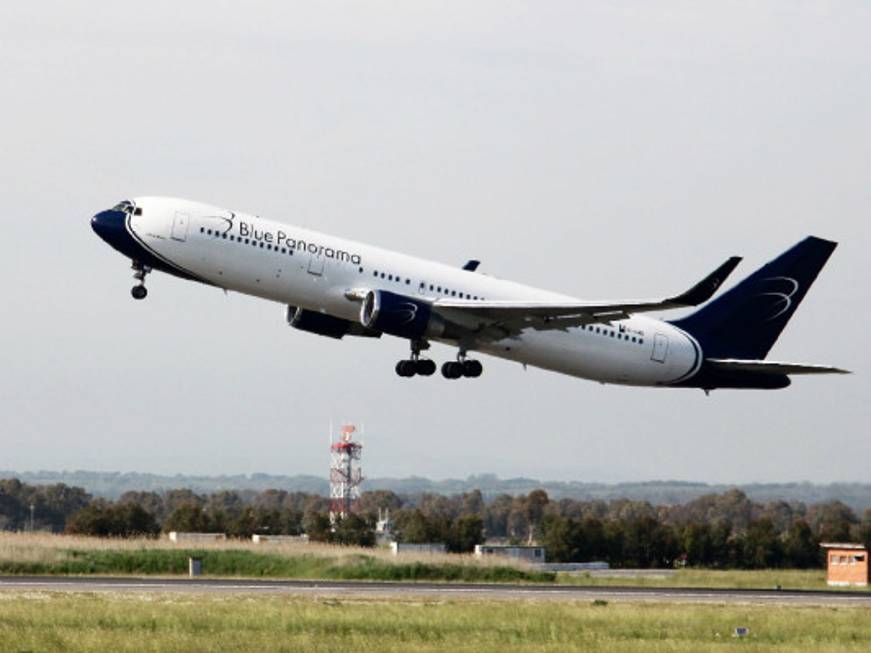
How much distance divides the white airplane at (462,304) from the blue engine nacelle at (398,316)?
0.05 metres

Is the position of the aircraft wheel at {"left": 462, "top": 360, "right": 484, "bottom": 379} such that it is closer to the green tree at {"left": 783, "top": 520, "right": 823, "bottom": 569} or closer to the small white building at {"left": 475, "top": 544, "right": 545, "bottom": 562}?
the small white building at {"left": 475, "top": 544, "right": 545, "bottom": 562}

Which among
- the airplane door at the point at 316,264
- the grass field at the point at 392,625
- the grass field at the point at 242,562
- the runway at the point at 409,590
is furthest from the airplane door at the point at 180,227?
the grass field at the point at 242,562

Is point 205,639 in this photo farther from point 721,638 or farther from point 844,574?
point 844,574

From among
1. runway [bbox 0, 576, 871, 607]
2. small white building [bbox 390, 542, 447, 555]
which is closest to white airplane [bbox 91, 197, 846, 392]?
runway [bbox 0, 576, 871, 607]

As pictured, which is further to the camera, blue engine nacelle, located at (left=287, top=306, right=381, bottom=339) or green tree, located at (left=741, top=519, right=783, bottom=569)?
green tree, located at (left=741, top=519, right=783, bottom=569)

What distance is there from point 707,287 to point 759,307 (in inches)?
674

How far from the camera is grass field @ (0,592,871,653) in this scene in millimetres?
39812

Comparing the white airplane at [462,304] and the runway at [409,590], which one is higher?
the white airplane at [462,304]

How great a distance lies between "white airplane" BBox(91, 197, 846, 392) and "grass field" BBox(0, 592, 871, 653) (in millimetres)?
11957

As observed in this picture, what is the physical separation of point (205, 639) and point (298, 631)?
10.9 feet

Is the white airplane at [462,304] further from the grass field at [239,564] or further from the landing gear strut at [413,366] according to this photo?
the grass field at [239,564]

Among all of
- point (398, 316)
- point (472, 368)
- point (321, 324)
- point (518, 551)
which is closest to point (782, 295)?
point (472, 368)

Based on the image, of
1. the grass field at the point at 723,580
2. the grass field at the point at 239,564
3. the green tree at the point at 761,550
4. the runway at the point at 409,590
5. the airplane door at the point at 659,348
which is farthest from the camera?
the green tree at the point at 761,550

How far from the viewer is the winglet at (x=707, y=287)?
56.7 meters
